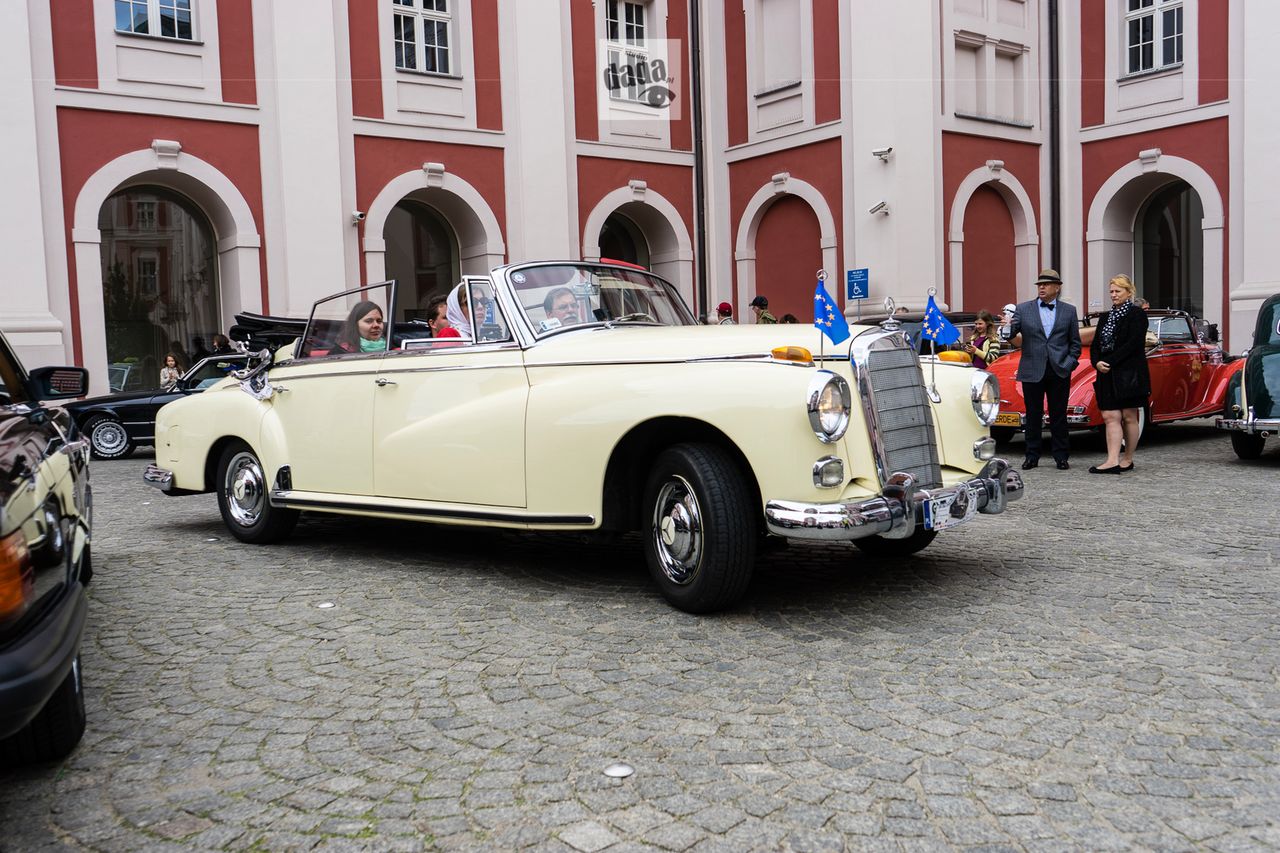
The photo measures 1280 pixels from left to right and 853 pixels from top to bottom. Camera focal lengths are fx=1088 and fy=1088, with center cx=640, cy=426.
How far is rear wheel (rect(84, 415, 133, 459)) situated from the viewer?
1459 cm

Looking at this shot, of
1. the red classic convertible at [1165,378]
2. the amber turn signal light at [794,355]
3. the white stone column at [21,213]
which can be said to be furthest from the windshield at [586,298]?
the white stone column at [21,213]

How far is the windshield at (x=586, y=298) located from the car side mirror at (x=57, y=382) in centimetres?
216

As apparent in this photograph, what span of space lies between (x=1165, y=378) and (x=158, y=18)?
1544 centimetres

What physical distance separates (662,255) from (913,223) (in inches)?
217

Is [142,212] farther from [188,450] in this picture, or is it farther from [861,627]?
[861,627]

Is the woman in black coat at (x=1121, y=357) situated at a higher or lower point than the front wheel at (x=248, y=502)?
higher

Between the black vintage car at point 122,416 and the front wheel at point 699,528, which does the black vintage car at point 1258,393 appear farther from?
the black vintage car at point 122,416

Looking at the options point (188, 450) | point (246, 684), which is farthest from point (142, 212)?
point (246, 684)

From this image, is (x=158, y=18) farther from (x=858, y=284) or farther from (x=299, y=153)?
(x=858, y=284)

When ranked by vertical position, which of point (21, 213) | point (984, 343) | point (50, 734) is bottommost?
point (50, 734)

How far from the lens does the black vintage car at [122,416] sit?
14.6 m

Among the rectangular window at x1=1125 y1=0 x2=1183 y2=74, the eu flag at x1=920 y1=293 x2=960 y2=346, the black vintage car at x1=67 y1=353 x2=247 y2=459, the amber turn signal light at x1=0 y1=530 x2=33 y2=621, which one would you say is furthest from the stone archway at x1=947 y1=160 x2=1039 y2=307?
the amber turn signal light at x1=0 y1=530 x2=33 y2=621

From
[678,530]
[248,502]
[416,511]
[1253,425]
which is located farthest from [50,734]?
[1253,425]

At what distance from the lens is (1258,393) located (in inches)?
383
